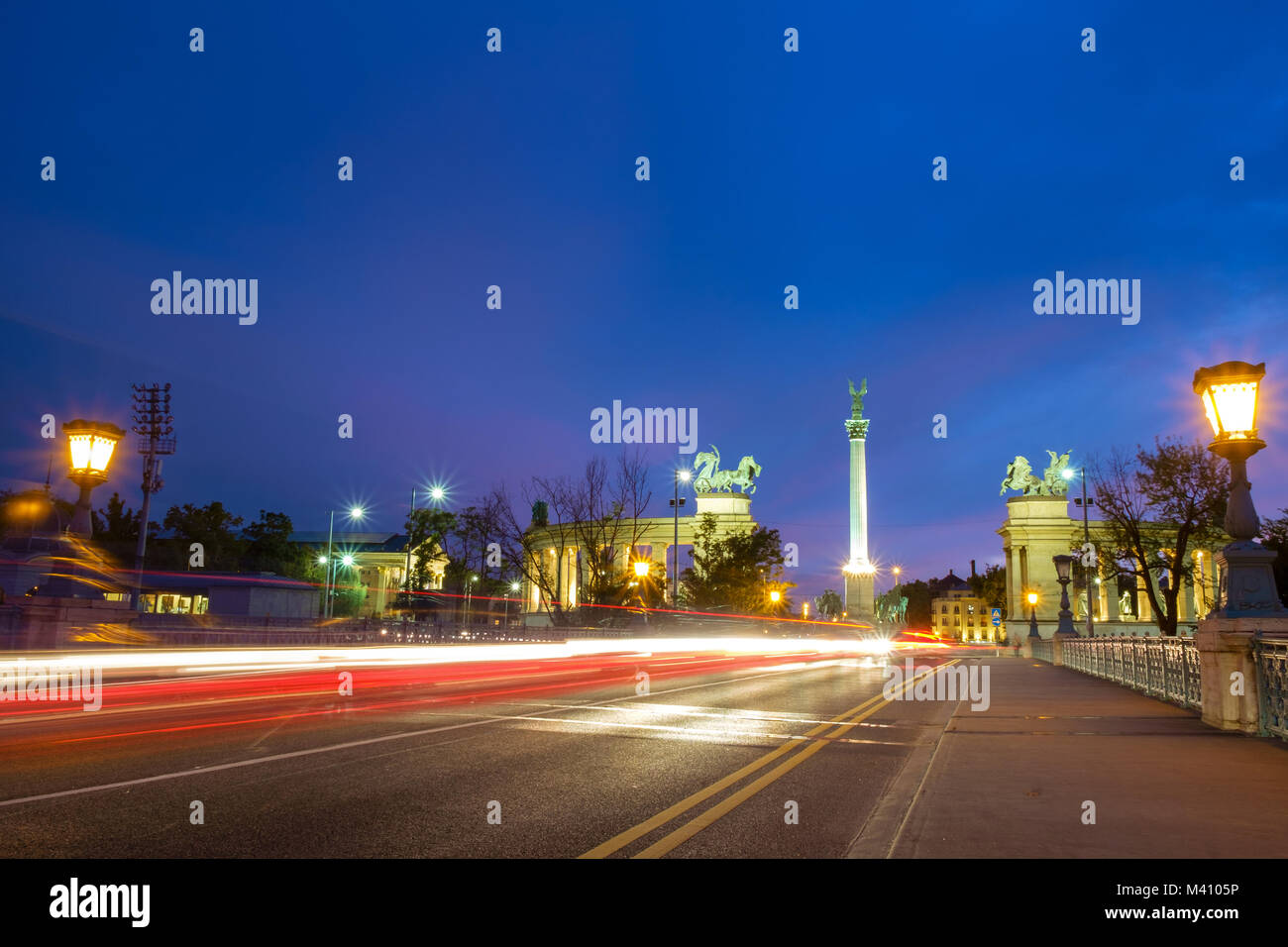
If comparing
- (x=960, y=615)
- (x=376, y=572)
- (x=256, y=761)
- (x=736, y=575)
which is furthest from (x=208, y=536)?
(x=960, y=615)

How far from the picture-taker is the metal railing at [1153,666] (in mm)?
13117

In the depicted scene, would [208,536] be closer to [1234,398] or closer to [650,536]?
[650,536]

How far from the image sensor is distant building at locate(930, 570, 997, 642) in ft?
566

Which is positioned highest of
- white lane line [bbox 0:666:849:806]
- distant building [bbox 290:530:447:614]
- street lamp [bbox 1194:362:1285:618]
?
street lamp [bbox 1194:362:1285:618]

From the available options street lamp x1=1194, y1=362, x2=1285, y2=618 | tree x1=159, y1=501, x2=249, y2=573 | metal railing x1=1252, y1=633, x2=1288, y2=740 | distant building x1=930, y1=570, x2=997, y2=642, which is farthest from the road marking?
distant building x1=930, y1=570, x2=997, y2=642

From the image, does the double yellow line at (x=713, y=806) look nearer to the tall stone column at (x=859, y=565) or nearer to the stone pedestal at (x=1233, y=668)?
the stone pedestal at (x=1233, y=668)

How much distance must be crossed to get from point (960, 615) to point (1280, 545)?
13723cm

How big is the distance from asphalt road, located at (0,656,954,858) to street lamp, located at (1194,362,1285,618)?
4.03 metres

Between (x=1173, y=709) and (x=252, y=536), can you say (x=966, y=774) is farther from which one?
(x=252, y=536)

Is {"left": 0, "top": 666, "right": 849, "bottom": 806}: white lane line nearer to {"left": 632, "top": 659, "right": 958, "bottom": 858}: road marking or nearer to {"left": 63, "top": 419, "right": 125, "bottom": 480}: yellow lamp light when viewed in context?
{"left": 632, "top": 659, "right": 958, "bottom": 858}: road marking

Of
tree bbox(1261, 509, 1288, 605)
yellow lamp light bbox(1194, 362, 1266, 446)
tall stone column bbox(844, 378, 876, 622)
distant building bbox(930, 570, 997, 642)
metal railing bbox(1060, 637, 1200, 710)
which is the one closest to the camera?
yellow lamp light bbox(1194, 362, 1266, 446)

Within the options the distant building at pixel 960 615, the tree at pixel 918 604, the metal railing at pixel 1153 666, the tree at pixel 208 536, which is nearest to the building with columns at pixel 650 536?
the tree at pixel 208 536
